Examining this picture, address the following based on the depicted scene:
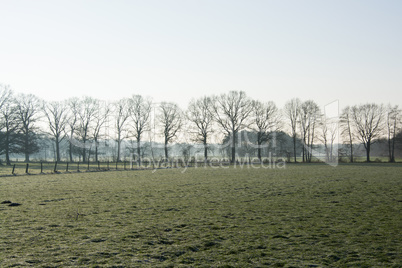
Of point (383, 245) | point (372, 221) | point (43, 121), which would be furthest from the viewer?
point (43, 121)

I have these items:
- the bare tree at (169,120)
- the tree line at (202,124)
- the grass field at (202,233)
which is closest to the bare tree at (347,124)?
the tree line at (202,124)

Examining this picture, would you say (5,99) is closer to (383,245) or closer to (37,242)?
(37,242)

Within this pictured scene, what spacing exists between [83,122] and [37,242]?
210 feet

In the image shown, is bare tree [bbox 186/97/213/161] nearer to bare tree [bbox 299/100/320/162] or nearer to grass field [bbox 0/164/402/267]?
bare tree [bbox 299/100/320/162]

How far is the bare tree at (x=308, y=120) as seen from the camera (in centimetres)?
7106

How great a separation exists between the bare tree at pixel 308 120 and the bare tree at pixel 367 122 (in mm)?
8322

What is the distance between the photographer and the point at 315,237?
7777 mm

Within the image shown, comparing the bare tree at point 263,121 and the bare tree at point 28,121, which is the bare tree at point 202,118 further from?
the bare tree at point 28,121

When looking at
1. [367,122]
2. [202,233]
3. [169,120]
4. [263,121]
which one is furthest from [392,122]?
[202,233]

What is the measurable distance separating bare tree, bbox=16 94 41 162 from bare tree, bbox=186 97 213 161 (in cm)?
2941

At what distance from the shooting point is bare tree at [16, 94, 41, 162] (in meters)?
55.2

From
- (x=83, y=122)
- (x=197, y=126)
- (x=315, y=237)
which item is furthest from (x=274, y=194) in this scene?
(x=83, y=122)

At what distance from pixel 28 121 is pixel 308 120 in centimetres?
5765

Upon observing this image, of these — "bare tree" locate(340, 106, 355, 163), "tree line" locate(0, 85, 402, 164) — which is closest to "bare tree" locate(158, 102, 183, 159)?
"tree line" locate(0, 85, 402, 164)
